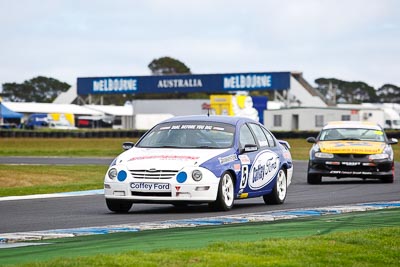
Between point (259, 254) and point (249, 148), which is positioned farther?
point (249, 148)

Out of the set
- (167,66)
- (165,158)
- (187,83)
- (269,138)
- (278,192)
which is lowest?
(278,192)

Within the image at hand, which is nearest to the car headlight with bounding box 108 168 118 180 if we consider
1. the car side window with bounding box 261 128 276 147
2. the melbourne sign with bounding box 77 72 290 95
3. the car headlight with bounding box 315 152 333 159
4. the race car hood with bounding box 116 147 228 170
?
the race car hood with bounding box 116 147 228 170

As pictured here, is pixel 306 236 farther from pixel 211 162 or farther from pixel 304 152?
pixel 304 152

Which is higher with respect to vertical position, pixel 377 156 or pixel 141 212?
pixel 377 156

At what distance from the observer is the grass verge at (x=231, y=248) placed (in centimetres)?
830

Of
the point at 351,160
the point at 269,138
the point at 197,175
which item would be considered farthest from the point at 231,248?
the point at 351,160

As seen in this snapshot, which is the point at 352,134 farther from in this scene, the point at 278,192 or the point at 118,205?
the point at 118,205

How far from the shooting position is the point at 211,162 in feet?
46.6

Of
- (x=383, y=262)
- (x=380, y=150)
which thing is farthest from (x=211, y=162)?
(x=380, y=150)

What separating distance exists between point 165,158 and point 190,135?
1.09m

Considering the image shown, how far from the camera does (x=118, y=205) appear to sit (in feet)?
47.7

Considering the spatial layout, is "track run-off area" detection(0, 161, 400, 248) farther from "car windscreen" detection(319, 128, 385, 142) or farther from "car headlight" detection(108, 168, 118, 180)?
"car windscreen" detection(319, 128, 385, 142)

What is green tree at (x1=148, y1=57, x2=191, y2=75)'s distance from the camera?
142m

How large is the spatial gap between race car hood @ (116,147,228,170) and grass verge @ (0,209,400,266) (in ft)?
7.72
